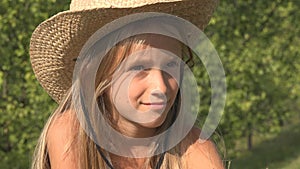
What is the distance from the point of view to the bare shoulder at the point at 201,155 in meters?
3.16

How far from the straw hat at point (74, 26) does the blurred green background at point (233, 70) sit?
3.64m

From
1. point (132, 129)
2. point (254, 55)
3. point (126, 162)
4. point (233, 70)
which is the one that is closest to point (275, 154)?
point (254, 55)

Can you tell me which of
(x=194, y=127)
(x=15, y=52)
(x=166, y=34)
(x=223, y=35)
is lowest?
(x=194, y=127)

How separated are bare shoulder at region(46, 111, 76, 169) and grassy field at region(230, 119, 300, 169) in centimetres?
875

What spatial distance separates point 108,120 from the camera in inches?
123

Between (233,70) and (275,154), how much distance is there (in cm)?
A: 458

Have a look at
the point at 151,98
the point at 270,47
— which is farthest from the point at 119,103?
the point at 270,47

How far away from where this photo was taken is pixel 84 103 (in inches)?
122

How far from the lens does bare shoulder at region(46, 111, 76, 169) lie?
10.1 feet

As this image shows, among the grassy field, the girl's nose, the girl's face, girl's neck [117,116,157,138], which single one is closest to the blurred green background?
the grassy field

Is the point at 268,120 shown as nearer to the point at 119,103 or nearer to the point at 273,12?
the point at 273,12

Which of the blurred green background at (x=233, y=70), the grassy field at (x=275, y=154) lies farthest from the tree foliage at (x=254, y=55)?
the grassy field at (x=275, y=154)

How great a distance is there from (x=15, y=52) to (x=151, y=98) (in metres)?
4.82

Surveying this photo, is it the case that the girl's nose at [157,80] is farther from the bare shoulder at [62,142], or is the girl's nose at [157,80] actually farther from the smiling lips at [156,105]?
the bare shoulder at [62,142]
